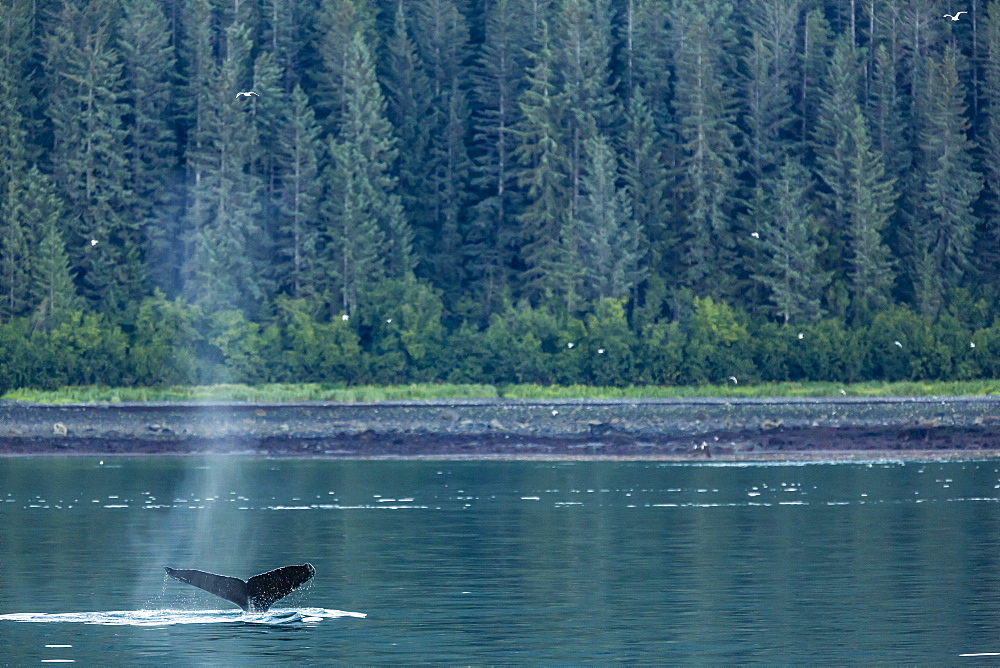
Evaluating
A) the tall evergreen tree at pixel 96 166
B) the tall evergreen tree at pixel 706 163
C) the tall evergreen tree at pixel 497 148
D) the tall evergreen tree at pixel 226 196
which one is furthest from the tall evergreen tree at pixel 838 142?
the tall evergreen tree at pixel 96 166

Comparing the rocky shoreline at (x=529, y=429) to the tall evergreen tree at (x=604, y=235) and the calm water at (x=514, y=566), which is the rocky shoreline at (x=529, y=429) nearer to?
the calm water at (x=514, y=566)

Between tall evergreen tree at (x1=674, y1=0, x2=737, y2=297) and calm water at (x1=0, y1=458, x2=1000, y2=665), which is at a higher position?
tall evergreen tree at (x1=674, y1=0, x2=737, y2=297)

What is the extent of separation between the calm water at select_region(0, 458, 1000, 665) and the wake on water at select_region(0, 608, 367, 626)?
0.10 m

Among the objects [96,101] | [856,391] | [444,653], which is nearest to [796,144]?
[856,391]

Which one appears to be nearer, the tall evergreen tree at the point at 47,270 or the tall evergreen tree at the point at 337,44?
the tall evergreen tree at the point at 47,270

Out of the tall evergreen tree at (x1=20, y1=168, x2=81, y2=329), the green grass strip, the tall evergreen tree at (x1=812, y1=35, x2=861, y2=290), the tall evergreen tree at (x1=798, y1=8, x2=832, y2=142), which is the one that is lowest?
the green grass strip

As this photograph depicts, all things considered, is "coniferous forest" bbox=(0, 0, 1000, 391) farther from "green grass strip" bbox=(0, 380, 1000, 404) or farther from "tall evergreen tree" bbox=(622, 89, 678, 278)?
"green grass strip" bbox=(0, 380, 1000, 404)

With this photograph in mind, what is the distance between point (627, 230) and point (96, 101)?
1250 inches

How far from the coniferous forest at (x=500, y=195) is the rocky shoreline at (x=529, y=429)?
13.7 metres

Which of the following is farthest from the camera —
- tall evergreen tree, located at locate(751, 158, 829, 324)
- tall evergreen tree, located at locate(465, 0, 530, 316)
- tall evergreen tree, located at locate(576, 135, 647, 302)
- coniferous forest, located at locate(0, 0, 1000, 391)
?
tall evergreen tree, located at locate(465, 0, 530, 316)

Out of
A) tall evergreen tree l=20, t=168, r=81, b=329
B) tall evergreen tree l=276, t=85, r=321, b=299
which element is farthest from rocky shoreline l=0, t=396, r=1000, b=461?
tall evergreen tree l=276, t=85, r=321, b=299

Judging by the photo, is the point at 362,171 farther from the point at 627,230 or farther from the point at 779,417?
the point at 779,417

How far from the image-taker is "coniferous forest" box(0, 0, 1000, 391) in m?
98.3

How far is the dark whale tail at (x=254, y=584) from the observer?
102 feet
